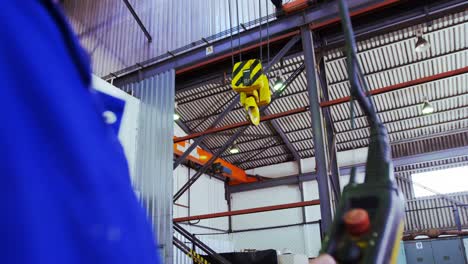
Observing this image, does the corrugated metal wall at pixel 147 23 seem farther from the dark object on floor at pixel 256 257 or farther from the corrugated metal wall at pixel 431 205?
the corrugated metal wall at pixel 431 205

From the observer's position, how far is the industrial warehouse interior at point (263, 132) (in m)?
0.43

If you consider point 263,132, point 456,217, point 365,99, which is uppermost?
point 263,132

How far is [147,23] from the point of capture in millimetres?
8883

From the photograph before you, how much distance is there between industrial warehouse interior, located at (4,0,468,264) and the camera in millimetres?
430

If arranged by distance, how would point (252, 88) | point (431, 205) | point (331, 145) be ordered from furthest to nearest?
point (431, 205)
point (331, 145)
point (252, 88)

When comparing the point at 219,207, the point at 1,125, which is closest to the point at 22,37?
the point at 1,125

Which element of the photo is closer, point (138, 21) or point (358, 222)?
point (358, 222)

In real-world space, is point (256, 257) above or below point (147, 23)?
below

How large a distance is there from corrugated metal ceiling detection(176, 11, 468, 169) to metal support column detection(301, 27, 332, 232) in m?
4.25

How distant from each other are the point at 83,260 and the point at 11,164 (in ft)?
0.37

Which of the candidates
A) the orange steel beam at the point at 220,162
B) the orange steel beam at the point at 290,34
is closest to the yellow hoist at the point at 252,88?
the orange steel beam at the point at 290,34

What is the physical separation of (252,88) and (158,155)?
9.33ft

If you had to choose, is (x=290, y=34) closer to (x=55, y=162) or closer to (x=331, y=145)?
(x=331, y=145)

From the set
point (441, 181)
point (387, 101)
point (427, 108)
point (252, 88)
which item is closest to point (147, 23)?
point (252, 88)
